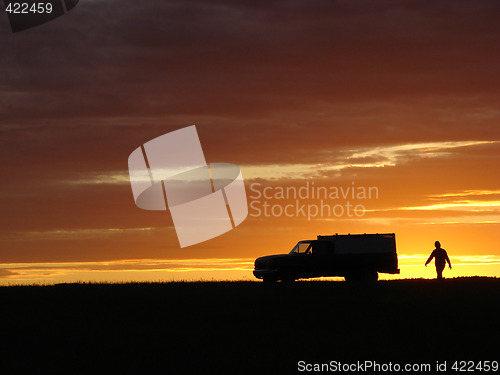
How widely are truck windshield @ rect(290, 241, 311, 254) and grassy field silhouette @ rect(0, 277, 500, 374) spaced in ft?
18.1

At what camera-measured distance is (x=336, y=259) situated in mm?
35438

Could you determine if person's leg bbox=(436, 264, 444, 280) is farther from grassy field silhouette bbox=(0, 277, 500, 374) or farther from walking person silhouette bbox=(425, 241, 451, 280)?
grassy field silhouette bbox=(0, 277, 500, 374)

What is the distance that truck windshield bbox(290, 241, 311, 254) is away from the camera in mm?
35172

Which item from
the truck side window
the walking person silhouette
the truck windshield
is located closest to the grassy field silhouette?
the walking person silhouette

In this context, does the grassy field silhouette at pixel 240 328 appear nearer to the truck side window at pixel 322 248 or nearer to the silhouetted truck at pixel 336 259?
the silhouetted truck at pixel 336 259

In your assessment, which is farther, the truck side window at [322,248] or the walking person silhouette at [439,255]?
the truck side window at [322,248]

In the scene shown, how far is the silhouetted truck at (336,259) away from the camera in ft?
113

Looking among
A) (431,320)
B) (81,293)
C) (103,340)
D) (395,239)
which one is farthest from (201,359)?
(395,239)

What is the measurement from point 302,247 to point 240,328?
1609cm

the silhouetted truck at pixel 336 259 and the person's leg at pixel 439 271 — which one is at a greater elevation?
the silhouetted truck at pixel 336 259

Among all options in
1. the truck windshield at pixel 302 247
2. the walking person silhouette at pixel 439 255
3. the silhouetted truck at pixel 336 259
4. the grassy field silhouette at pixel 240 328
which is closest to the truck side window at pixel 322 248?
the silhouetted truck at pixel 336 259

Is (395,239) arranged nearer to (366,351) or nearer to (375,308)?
(375,308)

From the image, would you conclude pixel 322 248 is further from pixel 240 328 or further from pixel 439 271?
pixel 240 328

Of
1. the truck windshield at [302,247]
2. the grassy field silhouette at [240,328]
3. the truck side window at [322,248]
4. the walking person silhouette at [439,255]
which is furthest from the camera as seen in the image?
the truck side window at [322,248]
